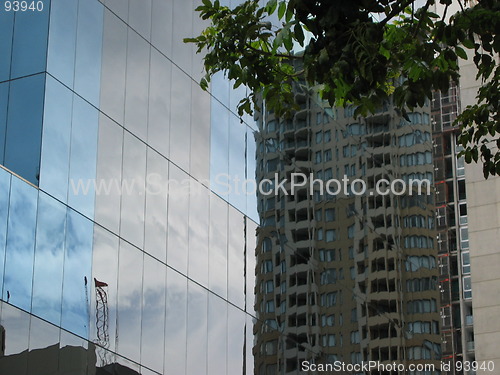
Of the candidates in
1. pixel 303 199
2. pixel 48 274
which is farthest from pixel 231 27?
pixel 303 199

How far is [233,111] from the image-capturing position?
1242 inches

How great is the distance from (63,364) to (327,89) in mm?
10806

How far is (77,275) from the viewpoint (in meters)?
23.0

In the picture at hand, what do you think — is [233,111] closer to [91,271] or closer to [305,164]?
[305,164]

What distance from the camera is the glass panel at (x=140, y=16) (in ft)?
88.9

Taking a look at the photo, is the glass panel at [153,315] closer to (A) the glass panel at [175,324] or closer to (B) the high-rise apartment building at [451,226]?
(A) the glass panel at [175,324]

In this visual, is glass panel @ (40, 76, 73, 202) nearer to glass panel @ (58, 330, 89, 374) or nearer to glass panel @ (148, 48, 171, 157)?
glass panel @ (58, 330, 89, 374)

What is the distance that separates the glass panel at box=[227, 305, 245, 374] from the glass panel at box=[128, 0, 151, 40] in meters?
7.33

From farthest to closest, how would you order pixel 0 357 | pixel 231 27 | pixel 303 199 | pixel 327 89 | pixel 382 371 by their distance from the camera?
pixel 382 371 < pixel 303 199 < pixel 0 357 < pixel 231 27 < pixel 327 89

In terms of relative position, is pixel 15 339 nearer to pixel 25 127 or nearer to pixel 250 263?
pixel 25 127

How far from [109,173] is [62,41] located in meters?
3.04

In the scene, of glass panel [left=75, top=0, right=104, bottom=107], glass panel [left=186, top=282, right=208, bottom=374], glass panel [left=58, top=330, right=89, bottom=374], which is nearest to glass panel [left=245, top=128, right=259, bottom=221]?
glass panel [left=186, top=282, right=208, bottom=374]

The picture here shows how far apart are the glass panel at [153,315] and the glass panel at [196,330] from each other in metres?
1.20

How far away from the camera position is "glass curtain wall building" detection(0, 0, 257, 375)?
Answer: 22141 mm
